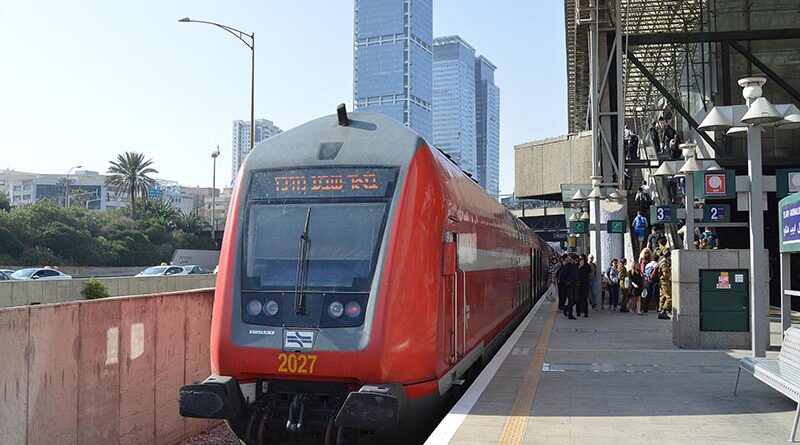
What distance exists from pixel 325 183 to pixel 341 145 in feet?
1.64

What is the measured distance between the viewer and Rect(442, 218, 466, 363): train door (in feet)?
25.1

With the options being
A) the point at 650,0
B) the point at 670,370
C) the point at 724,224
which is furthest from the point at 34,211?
the point at 670,370

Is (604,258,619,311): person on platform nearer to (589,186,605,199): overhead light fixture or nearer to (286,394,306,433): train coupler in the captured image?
(589,186,605,199): overhead light fixture

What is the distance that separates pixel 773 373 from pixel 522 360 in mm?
4311

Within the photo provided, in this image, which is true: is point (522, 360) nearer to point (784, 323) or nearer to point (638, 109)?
point (784, 323)

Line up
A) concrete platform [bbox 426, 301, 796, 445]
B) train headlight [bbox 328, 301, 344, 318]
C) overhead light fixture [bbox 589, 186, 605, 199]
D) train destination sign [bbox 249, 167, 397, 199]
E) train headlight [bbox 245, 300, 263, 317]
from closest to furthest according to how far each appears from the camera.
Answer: concrete platform [bbox 426, 301, 796, 445] < train headlight [bbox 328, 301, 344, 318] < train headlight [bbox 245, 300, 263, 317] < train destination sign [bbox 249, 167, 397, 199] < overhead light fixture [bbox 589, 186, 605, 199]

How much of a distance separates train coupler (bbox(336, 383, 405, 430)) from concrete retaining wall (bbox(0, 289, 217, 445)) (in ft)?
11.2

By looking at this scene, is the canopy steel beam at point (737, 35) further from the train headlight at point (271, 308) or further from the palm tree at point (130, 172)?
the palm tree at point (130, 172)

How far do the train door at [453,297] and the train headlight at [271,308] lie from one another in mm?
1652

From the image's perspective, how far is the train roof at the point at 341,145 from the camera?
7527mm

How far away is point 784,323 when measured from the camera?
933 centimetres

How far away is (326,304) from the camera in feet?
22.9

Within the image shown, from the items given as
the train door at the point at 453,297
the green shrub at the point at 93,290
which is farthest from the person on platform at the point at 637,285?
the train door at the point at 453,297

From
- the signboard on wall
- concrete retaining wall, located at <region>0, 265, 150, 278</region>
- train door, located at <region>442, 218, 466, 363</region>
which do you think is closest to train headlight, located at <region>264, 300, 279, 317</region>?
train door, located at <region>442, 218, 466, 363</region>
